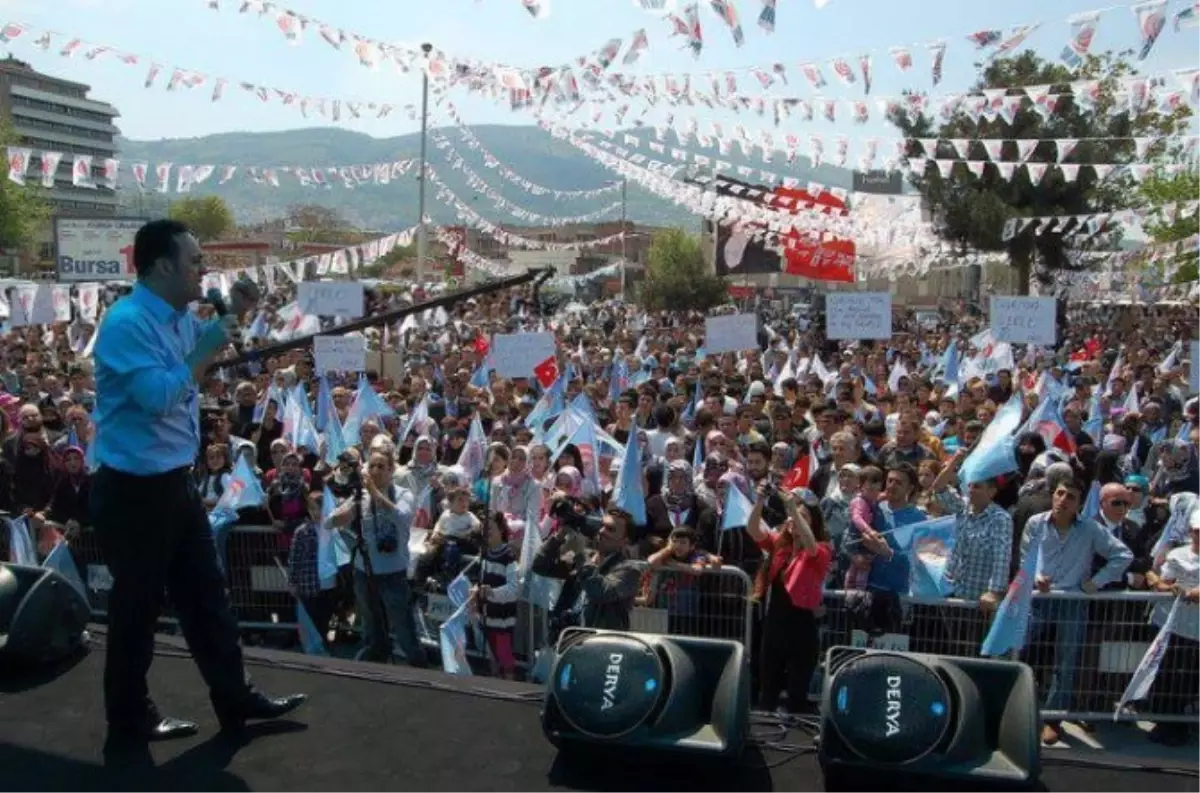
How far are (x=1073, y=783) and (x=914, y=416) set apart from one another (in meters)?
6.30

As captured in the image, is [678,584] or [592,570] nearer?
[592,570]

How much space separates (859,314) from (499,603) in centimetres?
883

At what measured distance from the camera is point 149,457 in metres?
3.33

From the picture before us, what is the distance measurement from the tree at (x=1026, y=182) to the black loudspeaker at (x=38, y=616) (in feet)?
96.3

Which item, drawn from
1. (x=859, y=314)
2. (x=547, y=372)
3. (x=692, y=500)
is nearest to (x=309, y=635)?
(x=692, y=500)

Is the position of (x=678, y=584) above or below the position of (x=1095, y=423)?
below

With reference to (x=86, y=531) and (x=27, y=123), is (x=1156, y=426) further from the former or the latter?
(x=27, y=123)

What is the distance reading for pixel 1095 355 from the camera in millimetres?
20609

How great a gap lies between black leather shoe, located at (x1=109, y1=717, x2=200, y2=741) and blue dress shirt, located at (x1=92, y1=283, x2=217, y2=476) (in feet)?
2.50

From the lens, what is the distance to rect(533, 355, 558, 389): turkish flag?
1251cm

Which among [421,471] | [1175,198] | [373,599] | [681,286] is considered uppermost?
[1175,198]

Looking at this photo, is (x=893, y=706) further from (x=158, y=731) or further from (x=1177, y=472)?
(x=1177, y=472)

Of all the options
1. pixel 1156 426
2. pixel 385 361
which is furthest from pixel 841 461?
pixel 385 361

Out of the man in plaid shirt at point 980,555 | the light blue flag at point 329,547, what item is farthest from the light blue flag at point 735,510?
the light blue flag at point 329,547
